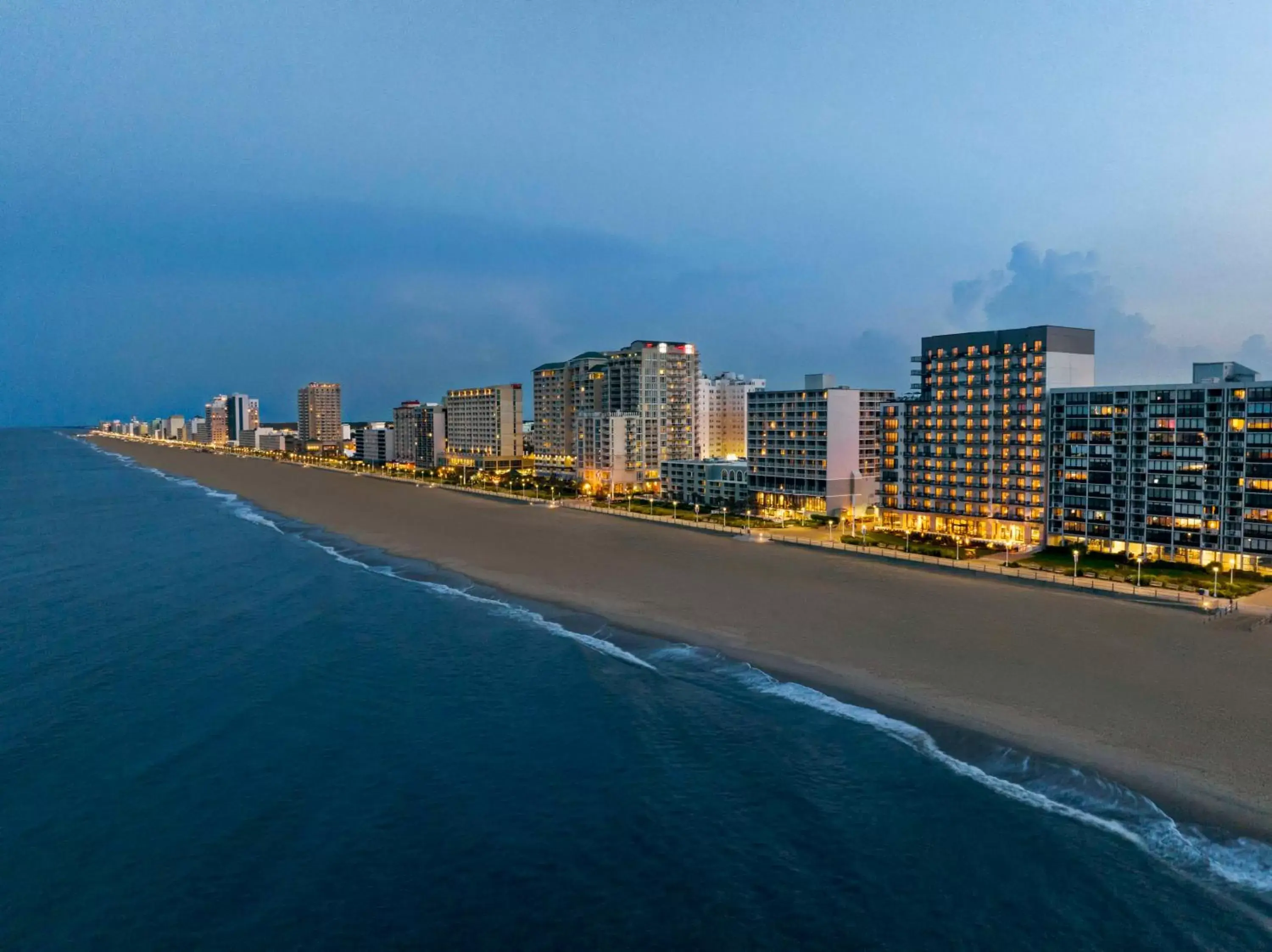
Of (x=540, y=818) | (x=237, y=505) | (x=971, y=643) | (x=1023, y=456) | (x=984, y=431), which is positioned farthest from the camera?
(x=237, y=505)

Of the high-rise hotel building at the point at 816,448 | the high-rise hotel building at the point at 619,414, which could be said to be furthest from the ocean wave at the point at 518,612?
the high-rise hotel building at the point at 619,414

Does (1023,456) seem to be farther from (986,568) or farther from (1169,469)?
(986,568)

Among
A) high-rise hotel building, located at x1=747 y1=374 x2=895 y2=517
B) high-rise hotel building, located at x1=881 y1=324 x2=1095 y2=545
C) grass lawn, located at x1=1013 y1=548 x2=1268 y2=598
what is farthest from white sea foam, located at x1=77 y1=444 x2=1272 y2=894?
high-rise hotel building, located at x1=747 y1=374 x2=895 y2=517

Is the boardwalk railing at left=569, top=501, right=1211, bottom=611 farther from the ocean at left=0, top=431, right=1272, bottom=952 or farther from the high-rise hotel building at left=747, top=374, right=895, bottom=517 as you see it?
the ocean at left=0, top=431, right=1272, bottom=952

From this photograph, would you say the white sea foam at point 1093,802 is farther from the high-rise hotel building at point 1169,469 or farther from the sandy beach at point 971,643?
the high-rise hotel building at point 1169,469

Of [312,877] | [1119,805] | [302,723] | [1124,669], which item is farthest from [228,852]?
[1124,669]

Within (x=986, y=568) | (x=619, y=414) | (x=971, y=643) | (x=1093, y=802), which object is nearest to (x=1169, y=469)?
(x=986, y=568)
